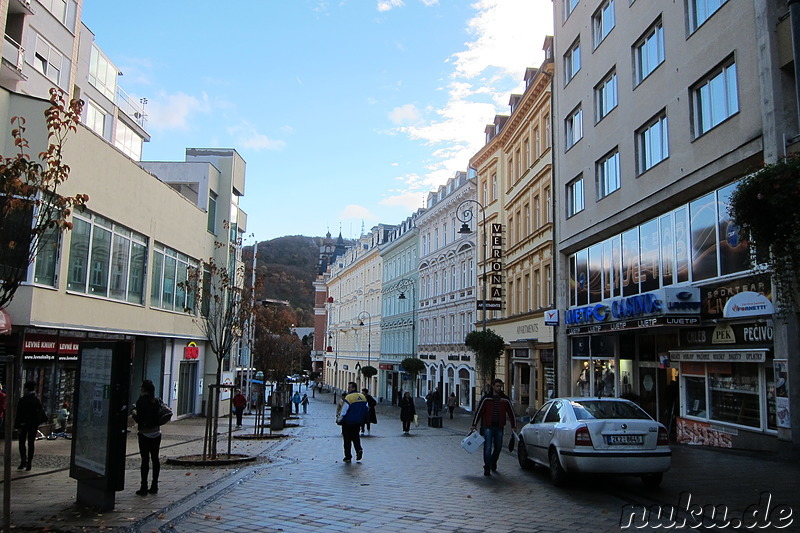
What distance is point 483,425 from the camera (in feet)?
43.0

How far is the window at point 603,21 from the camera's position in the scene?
24.1 meters

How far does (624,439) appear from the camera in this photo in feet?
34.0

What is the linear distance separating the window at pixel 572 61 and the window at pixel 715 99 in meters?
10.7

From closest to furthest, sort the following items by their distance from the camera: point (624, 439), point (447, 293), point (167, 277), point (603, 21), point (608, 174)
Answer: point (624, 439) < point (608, 174) < point (603, 21) < point (167, 277) < point (447, 293)

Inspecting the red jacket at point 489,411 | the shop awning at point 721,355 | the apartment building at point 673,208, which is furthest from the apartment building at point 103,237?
the shop awning at point 721,355

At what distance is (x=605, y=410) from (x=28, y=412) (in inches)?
416

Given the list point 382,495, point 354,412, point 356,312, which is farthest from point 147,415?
point 356,312

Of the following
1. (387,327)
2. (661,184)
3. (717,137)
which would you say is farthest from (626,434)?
(387,327)

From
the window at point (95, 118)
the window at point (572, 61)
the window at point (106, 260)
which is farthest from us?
the window at point (95, 118)

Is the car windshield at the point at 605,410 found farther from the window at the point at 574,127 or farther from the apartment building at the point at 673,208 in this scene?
the window at the point at 574,127

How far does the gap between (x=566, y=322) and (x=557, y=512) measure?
751 inches

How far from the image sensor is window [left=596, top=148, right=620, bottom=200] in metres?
23.1

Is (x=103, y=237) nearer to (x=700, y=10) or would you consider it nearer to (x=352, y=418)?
(x=352, y=418)

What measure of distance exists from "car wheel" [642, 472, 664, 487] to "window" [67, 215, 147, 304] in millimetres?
17053
